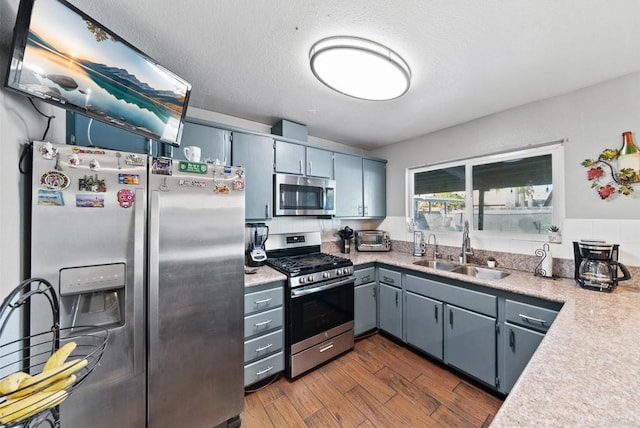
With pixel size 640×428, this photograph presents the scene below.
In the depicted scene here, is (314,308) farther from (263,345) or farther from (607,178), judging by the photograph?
(607,178)

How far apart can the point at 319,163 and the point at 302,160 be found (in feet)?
0.74

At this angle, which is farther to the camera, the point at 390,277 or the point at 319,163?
the point at 319,163

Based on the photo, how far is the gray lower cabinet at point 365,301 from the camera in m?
2.47

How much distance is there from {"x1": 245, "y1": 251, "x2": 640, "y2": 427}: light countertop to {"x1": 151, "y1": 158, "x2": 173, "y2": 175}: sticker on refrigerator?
1.66 m

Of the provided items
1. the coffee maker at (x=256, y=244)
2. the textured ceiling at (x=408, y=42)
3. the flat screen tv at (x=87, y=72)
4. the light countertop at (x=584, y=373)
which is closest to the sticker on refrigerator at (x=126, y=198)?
the flat screen tv at (x=87, y=72)

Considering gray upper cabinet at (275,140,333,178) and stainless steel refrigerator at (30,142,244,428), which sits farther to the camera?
gray upper cabinet at (275,140,333,178)

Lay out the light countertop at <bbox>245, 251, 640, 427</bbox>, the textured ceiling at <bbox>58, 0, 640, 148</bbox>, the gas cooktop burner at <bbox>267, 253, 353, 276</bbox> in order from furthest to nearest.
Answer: the gas cooktop burner at <bbox>267, 253, 353, 276</bbox> < the textured ceiling at <bbox>58, 0, 640, 148</bbox> < the light countertop at <bbox>245, 251, 640, 427</bbox>

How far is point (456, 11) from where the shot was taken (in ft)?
3.72

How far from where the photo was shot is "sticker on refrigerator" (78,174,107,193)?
108 centimetres

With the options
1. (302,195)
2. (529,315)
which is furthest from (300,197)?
(529,315)

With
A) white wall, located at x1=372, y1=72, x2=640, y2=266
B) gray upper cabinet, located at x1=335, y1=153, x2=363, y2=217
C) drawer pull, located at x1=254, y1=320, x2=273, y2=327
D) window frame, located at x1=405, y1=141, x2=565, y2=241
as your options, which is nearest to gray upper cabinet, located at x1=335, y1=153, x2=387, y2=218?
gray upper cabinet, located at x1=335, y1=153, x2=363, y2=217

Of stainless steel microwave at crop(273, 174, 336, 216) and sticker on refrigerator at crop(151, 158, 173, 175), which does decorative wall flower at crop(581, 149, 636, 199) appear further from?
sticker on refrigerator at crop(151, 158, 173, 175)

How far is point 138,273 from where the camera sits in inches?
47.3

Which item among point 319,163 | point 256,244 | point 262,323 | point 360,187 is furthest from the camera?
point 360,187
